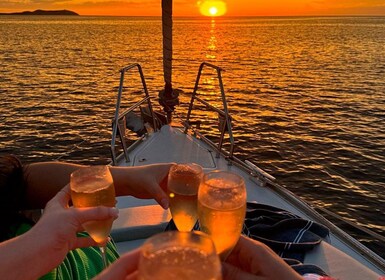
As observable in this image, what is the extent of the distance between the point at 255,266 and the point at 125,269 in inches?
17.0

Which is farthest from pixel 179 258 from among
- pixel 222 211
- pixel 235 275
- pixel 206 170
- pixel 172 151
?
pixel 172 151

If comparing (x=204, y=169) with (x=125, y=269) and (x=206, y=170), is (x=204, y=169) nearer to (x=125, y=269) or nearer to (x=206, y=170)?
(x=206, y=170)

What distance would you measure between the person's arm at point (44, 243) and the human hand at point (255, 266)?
0.43 meters

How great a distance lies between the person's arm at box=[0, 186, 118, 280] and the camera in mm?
1114

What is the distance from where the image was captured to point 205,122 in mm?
15016

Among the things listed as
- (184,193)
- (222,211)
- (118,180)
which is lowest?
(118,180)

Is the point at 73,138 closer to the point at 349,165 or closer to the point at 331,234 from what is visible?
the point at 349,165

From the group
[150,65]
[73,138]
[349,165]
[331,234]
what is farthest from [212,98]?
[331,234]

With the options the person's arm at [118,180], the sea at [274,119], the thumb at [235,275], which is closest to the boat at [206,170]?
the sea at [274,119]

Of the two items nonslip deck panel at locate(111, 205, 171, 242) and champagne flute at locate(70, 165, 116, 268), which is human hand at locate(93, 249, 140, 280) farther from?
nonslip deck panel at locate(111, 205, 171, 242)

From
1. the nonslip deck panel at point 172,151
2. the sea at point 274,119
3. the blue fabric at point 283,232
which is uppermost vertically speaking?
the blue fabric at point 283,232

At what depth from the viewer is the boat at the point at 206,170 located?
2.51 metres

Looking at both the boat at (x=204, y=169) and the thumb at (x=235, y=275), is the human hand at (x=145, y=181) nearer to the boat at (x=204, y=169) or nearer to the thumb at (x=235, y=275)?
the thumb at (x=235, y=275)

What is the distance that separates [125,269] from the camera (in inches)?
33.7
